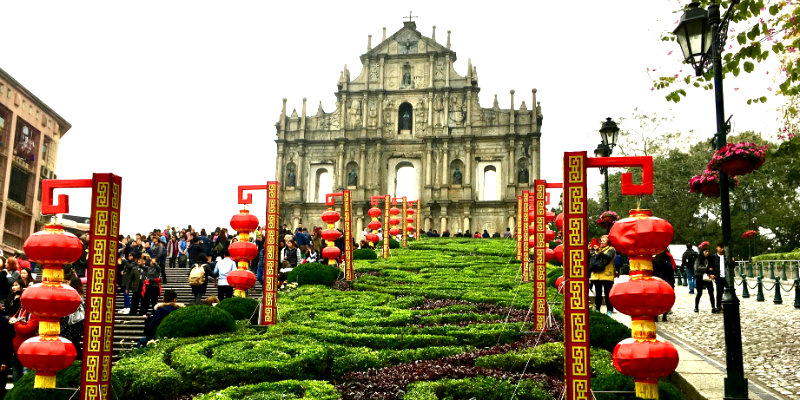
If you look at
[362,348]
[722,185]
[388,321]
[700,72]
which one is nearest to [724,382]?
[722,185]

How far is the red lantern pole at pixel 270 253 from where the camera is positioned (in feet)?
34.9

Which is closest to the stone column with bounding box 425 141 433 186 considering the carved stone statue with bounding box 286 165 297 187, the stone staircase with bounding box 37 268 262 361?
the carved stone statue with bounding box 286 165 297 187

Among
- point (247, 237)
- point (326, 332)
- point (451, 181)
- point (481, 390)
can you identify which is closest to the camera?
point (481, 390)

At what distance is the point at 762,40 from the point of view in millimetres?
8164

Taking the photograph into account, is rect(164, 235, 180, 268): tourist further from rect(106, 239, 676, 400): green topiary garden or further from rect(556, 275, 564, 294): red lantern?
rect(556, 275, 564, 294): red lantern

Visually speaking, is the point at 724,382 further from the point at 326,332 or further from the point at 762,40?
the point at 326,332

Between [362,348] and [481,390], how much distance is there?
92.4 inches

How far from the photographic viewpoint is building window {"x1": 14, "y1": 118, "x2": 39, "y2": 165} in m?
32.6

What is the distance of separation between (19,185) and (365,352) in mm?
31557

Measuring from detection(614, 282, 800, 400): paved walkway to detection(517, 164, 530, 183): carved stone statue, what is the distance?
2710 centimetres

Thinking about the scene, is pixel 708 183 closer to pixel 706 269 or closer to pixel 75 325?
pixel 706 269

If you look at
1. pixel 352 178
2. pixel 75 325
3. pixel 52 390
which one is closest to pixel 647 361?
pixel 52 390

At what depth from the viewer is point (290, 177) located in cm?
4409

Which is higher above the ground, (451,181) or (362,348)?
(451,181)
